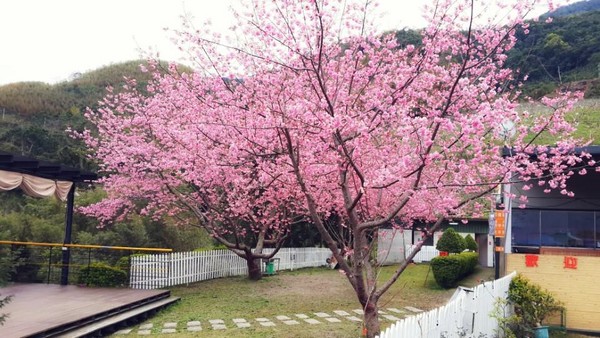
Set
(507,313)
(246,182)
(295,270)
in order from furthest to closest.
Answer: (295,270), (246,182), (507,313)

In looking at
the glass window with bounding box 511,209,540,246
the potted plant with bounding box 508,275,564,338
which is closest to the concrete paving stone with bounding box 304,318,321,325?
the potted plant with bounding box 508,275,564,338

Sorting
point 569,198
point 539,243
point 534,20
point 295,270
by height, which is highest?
point 534,20

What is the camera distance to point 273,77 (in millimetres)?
6883

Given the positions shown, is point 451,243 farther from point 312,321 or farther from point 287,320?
point 287,320

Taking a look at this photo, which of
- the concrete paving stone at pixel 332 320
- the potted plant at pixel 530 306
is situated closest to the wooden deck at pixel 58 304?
the concrete paving stone at pixel 332 320

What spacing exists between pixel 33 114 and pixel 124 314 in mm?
42961

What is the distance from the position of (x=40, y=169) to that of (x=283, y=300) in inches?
250

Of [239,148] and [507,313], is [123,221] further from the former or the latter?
[507,313]

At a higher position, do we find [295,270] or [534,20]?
[534,20]

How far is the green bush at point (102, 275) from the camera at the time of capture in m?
12.3

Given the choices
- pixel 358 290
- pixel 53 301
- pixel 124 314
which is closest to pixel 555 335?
pixel 358 290

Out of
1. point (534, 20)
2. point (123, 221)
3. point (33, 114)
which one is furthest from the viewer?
point (33, 114)

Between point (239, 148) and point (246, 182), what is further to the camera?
point (246, 182)

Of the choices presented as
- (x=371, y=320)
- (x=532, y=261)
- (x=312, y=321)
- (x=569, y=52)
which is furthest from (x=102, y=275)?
(x=569, y=52)
